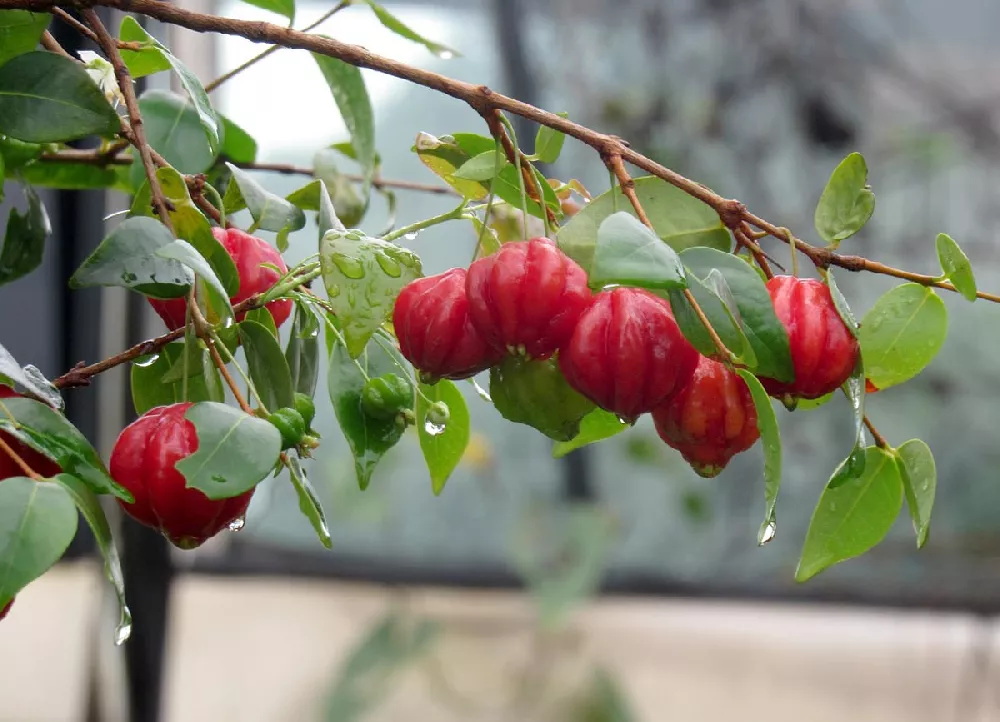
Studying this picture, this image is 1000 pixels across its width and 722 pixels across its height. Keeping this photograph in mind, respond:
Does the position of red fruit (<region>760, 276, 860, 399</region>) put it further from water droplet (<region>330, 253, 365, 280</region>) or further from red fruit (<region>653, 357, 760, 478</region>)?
water droplet (<region>330, 253, 365, 280</region>)

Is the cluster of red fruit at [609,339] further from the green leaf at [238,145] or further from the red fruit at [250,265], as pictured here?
the green leaf at [238,145]

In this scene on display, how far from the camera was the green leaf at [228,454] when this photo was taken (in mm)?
318

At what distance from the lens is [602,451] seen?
2002 millimetres

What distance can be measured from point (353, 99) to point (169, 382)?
0.47 feet

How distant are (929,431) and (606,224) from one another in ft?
5.67

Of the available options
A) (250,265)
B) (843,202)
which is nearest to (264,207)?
(250,265)

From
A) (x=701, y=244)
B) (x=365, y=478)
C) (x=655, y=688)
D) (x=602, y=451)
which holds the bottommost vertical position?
(x=655, y=688)

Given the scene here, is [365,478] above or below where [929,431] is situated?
above

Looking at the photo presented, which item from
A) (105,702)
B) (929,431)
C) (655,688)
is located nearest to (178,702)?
(105,702)

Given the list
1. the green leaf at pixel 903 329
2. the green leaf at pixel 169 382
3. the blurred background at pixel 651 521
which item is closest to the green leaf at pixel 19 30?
the green leaf at pixel 169 382

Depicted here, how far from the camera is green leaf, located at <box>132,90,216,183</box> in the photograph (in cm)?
51

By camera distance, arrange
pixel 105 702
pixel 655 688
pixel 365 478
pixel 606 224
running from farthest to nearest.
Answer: pixel 655 688
pixel 105 702
pixel 365 478
pixel 606 224

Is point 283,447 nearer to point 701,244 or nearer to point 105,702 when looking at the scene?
point 701,244

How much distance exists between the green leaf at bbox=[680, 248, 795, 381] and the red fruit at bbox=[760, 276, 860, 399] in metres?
0.02
